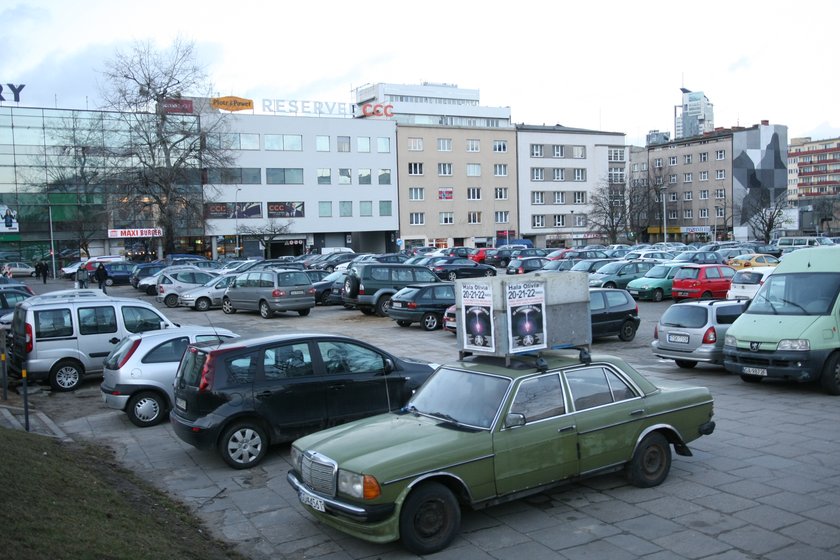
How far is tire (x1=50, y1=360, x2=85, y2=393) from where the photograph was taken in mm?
14688

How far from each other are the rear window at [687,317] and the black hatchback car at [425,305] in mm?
8949

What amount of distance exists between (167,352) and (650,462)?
8.10 meters

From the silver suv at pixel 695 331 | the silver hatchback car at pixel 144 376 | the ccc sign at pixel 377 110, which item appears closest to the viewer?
the silver hatchback car at pixel 144 376

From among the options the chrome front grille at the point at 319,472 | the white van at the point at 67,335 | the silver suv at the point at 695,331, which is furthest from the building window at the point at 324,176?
the chrome front grille at the point at 319,472

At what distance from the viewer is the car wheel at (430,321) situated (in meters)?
23.5

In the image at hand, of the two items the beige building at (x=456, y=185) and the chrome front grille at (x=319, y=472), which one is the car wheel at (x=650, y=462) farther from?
the beige building at (x=456, y=185)

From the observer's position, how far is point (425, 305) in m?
23.5

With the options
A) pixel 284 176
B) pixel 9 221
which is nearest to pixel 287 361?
pixel 284 176

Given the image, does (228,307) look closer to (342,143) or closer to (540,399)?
(540,399)

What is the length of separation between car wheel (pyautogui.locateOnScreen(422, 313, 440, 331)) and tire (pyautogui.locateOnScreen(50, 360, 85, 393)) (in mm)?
11202

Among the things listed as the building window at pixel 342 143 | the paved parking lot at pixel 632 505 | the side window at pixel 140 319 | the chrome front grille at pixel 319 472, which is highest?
the building window at pixel 342 143

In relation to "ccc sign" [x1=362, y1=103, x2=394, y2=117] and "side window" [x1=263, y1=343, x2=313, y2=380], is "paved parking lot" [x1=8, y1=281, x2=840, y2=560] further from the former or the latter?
"ccc sign" [x1=362, y1=103, x2=394, y2=117]

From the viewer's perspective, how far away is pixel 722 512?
7000mm

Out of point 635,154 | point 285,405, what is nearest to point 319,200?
point 635,154
